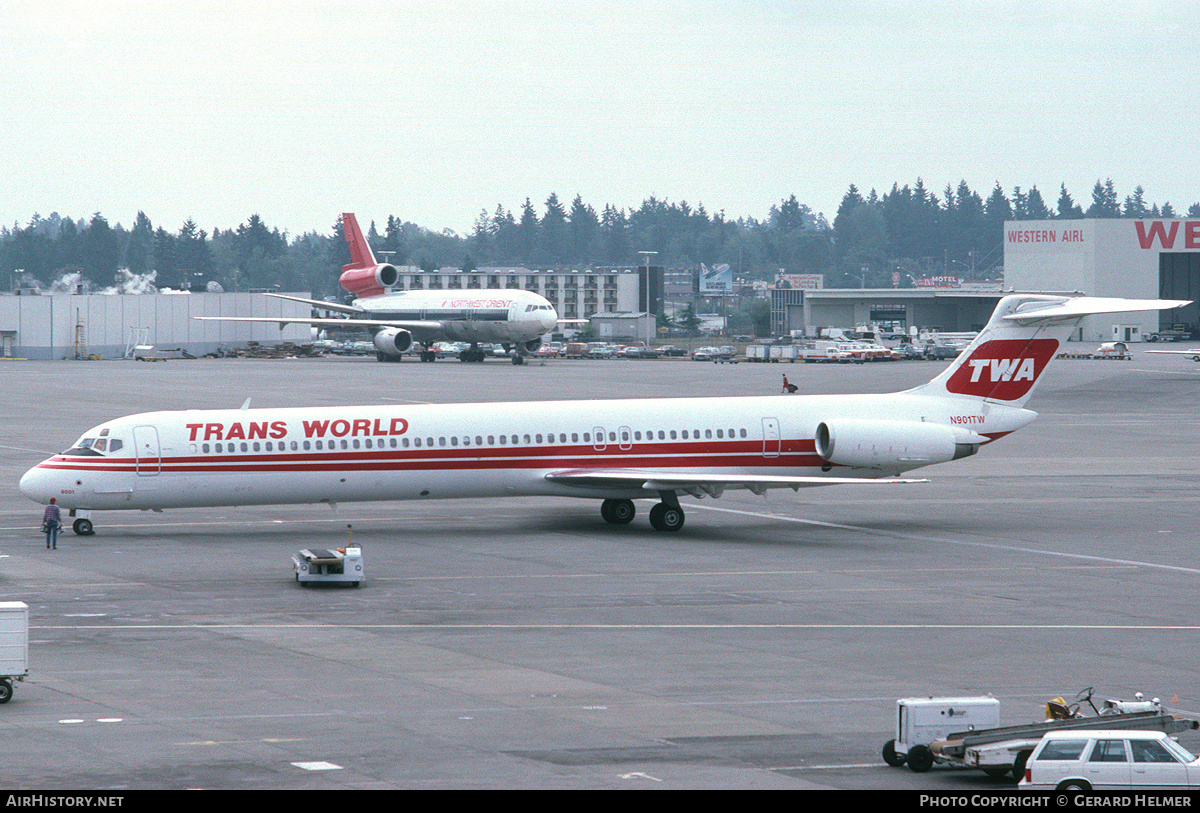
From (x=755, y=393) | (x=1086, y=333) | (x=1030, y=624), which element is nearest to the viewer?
(x=1030, y=624)

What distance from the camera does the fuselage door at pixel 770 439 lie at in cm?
4059

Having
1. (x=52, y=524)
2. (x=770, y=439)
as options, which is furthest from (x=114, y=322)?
(x=770, y=439)

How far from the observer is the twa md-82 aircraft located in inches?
1496

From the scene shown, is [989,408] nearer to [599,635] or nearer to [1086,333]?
[599,635]

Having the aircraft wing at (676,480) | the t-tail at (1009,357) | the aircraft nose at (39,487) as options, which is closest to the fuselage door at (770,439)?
the aircraft wing at (676,480)

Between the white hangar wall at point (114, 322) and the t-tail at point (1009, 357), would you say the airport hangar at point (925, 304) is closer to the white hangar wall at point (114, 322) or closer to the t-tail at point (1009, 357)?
the white hangar wall at point (114, 322)

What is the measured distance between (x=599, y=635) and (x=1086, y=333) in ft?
460

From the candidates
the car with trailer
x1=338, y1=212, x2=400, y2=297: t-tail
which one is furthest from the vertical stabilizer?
the car with trailer

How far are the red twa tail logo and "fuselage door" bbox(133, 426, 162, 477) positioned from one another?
22641 mm

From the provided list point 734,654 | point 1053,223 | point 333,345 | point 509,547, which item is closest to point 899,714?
point 734,654

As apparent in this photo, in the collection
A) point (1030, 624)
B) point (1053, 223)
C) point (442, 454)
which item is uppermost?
point (1053, 223)

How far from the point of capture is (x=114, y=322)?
450 feet

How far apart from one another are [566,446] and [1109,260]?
12279cm

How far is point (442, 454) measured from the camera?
128 feet
